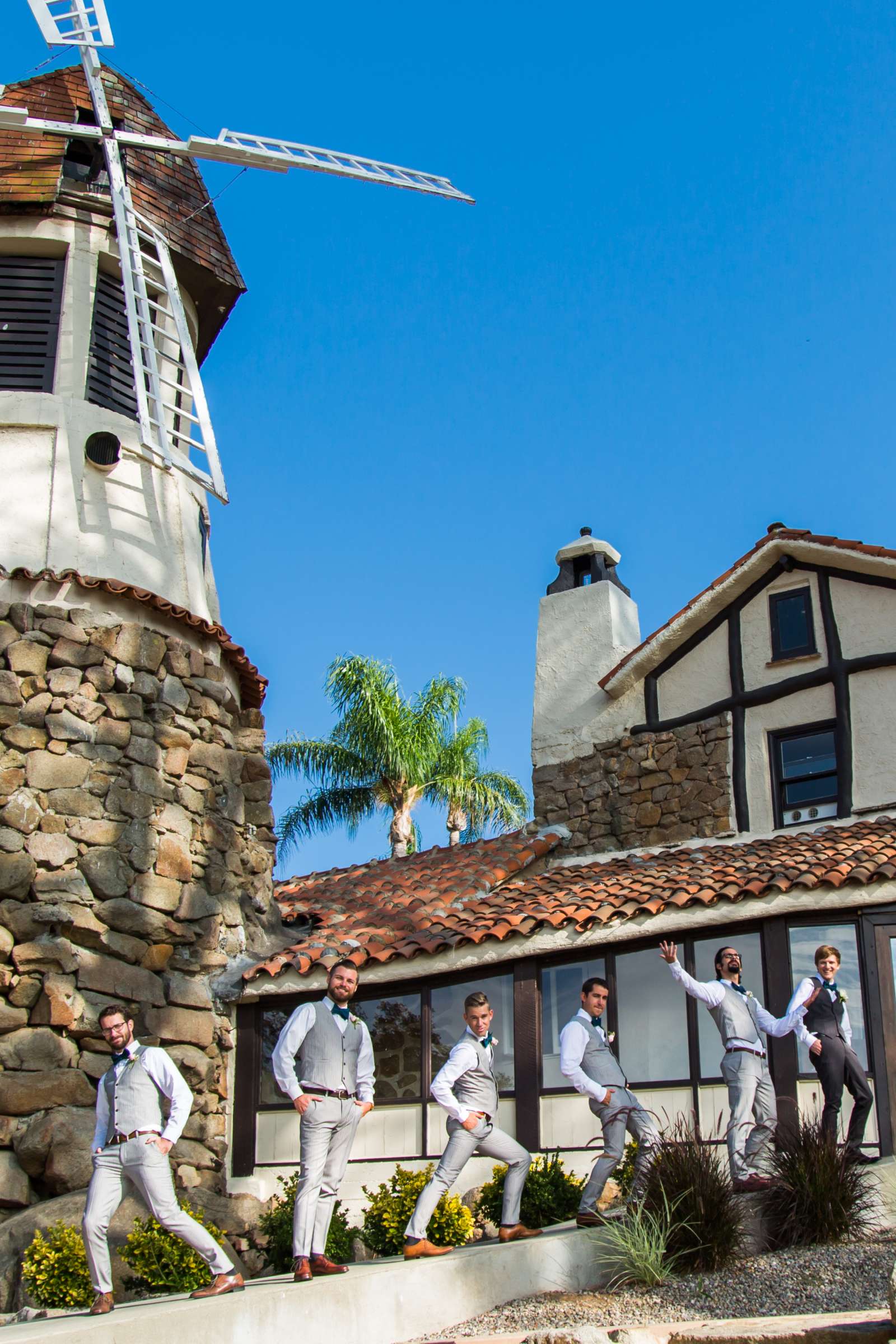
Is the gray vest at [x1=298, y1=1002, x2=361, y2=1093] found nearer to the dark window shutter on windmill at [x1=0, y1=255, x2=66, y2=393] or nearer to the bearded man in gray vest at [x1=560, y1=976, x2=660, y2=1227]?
the bearded man in gray vest at [x1=560, y1=976, x2=660, y2=1227]

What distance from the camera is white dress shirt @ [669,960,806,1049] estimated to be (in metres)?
9.66

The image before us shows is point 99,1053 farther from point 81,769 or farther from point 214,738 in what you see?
point 214,738

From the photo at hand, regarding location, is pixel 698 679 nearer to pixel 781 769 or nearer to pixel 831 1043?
pixel 781 769

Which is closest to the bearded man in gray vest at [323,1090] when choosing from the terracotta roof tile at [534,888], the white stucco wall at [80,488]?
the terracotta roof tile at [534,888]

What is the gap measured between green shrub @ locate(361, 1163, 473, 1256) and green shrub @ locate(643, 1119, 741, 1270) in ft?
4.85

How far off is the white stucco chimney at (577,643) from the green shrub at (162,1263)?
34.6 ft

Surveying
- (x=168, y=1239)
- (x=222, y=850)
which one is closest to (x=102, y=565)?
(x=222, y=850)

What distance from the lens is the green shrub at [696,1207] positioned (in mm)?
8320

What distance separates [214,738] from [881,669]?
7.64 meters

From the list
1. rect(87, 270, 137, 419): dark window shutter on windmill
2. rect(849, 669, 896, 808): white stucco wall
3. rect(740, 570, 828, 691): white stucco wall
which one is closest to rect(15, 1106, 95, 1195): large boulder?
rect(87, 270, 137, 419): dark window shutter on windmill

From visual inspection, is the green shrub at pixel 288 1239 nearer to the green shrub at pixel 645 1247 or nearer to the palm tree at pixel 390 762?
the green shrub at pixel 645 1247

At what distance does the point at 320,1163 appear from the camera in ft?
27.9

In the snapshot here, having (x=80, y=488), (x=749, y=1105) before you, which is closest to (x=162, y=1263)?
(x=749, y=1105)

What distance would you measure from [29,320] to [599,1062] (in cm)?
1132
